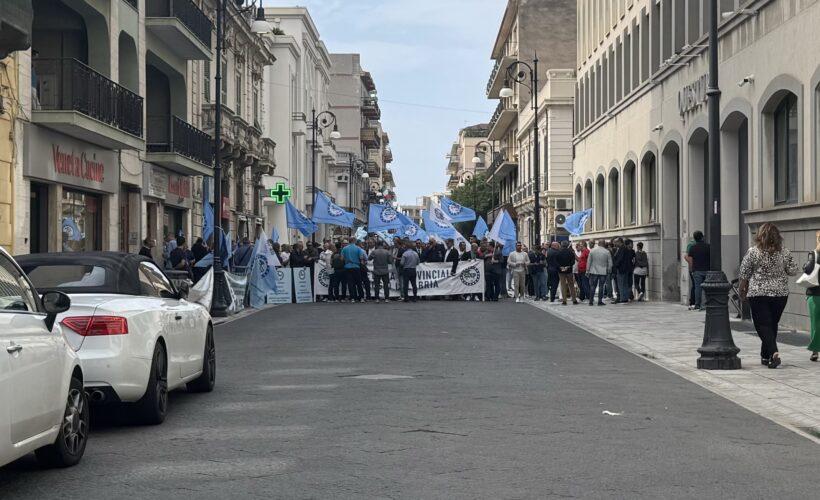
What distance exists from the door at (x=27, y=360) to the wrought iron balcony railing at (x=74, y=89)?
57.6ft

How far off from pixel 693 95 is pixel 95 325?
71.7ft

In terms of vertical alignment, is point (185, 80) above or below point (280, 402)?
above

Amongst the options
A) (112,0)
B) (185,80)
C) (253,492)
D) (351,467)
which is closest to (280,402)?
(351,467)

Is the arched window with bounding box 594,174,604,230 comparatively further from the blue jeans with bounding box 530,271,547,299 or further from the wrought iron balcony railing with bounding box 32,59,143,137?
the wrought iron balcony railing with bounding box 32,59,143,137

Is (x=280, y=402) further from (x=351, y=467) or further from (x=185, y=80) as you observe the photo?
(x=185, y=80)

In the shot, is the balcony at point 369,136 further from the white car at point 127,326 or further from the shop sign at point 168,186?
the white car at point 127,326

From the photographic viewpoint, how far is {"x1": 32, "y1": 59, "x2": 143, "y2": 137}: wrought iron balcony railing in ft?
79.2

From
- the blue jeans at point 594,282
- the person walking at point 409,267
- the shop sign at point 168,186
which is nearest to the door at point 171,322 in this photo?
the blue jeans at point 594,282

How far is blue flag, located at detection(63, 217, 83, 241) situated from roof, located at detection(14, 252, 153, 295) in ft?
53.0

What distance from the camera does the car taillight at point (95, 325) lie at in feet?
29.1

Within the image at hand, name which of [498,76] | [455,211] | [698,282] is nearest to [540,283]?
[455,211]

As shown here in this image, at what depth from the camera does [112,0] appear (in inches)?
1094

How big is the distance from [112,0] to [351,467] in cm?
2241

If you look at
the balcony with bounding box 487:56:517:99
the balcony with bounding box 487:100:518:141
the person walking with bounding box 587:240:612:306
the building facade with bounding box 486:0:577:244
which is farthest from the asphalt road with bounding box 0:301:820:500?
the balcony with bounding box 487:100:518:141
